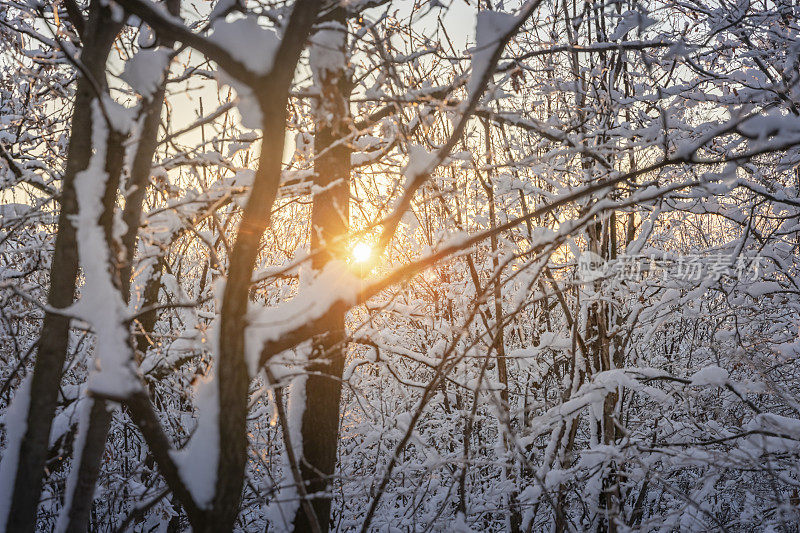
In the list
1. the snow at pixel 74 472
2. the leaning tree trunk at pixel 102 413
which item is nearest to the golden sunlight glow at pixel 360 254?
the leaning tree trunk at pixel 102 413

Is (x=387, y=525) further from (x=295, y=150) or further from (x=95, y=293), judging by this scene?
(x=95, y=293)

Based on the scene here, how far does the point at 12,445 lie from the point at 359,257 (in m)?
1.52

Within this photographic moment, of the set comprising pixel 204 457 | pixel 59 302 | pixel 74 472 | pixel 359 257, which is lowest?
pixel 74 472

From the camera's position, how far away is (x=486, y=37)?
133cm

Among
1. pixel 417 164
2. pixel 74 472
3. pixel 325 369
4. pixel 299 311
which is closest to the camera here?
pixel 299 311

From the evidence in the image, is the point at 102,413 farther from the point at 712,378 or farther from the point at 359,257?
the point at 712,378

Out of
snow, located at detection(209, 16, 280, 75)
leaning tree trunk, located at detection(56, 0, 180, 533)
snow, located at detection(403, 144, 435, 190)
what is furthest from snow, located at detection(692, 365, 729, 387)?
leaning tree trunk, located at detection(56, 0, 180, 533)

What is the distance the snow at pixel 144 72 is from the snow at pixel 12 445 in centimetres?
106

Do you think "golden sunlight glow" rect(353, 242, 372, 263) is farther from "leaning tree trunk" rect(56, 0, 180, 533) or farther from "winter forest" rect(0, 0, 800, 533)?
"leaning tree trunk" rect(56, 0, 180, 533)

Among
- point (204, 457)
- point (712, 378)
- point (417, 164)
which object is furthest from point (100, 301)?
→ point (712, 378)

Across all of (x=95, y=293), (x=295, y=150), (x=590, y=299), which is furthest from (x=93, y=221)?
(x=590, y=299)

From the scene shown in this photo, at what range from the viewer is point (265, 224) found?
1207 mm

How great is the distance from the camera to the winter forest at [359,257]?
48.3 inches

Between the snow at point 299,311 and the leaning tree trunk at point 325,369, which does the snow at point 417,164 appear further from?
the leaning tree trunk at point 325,369
